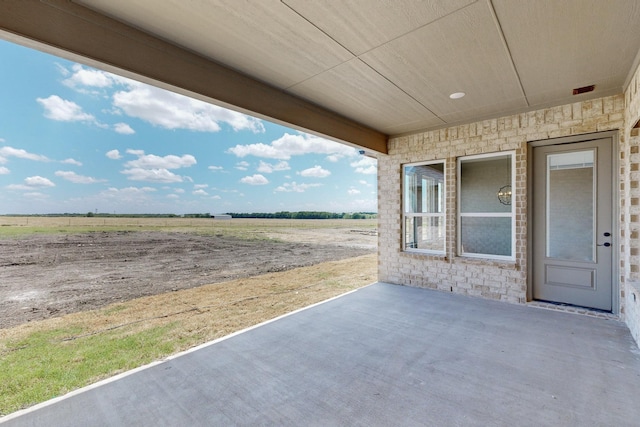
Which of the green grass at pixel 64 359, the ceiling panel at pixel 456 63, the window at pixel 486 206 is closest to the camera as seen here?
the ceiling panel at pixel 456 63

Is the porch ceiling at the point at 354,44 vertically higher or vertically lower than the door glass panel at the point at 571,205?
higher

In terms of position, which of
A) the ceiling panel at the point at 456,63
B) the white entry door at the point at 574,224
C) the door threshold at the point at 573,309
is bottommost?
the door threshold at the point at 573,309

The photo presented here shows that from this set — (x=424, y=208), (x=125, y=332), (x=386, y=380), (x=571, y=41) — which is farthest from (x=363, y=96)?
(x=125, y=332)

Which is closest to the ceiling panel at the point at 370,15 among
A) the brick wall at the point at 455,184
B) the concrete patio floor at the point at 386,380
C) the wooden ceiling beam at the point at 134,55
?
the wooden ceiling beam at the point at 134,55

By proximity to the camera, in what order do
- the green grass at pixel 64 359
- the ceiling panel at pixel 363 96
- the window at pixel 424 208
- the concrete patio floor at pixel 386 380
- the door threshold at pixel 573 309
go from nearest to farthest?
the concrete patio floor at pixel 386 380
the green grass at pixel 64 359
the ceiling panel at pixel 363 96
the door threshold at pixel 573 309
the window at pixel 424 208

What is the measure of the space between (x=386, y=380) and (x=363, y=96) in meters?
3.18

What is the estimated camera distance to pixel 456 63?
108 inches

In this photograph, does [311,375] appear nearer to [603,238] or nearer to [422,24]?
[422,24]

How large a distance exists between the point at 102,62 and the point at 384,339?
3.54 meters

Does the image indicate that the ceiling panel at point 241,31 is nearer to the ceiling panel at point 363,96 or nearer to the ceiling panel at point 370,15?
the ceiling panel at point 370,15

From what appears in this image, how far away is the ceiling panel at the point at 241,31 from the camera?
1.97 m

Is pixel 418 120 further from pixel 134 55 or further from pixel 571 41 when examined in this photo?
pixel 134 55

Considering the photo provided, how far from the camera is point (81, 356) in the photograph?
127 inches

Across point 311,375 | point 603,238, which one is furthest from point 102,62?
point 603,238
